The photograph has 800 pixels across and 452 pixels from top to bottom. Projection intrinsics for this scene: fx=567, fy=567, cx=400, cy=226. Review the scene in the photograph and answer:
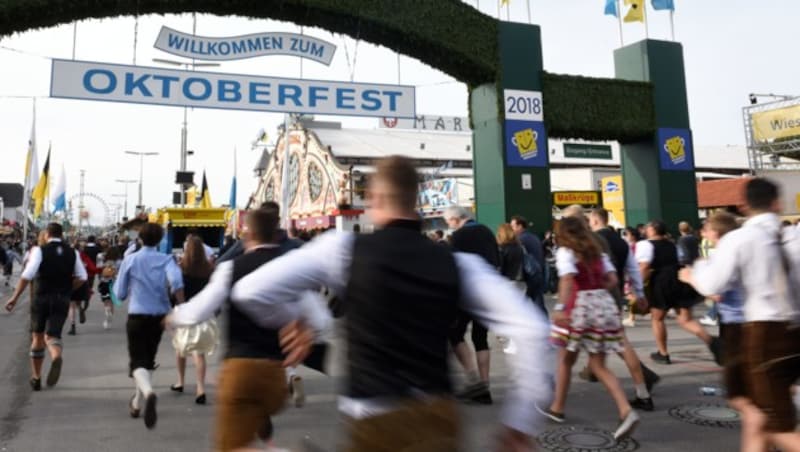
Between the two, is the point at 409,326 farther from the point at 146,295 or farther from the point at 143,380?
the point at 146,295

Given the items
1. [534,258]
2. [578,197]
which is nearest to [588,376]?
[534,258]

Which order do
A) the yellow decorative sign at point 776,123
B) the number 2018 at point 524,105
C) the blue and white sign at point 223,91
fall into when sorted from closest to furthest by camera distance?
the blue and white sign at point 223,91, the number 2018 at point 524,105, the yellow decorative sign at point 776,123

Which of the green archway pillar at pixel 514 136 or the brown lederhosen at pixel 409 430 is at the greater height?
the green archway pillar at pixel 514 136

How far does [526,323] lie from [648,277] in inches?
238

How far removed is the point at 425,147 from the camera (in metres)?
45.8

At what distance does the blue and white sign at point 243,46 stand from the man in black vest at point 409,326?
37.0 ft

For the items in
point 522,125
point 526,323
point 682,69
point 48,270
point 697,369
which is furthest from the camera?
point 682,69

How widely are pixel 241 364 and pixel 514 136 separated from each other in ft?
38.1

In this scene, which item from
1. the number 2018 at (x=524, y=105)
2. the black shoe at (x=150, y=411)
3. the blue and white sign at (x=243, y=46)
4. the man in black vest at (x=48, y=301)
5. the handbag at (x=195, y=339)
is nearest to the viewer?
A: the black shoe at (x=150, y=411)

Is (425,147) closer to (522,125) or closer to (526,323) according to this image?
(522,125)

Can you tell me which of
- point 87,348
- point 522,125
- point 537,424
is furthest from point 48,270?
point 522,125

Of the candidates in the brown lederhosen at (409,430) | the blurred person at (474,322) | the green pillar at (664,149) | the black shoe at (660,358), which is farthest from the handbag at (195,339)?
the green pillar at (664,149)

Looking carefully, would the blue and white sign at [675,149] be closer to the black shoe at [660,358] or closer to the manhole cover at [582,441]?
the black shoe at [660,358]

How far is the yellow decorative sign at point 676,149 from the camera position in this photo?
15344mm
